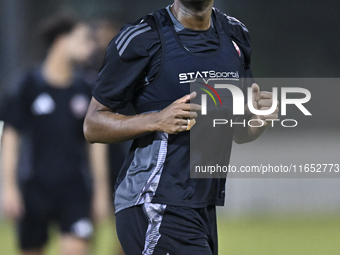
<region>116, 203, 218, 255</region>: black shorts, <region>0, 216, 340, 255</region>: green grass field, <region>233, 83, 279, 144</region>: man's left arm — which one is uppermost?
<region>233, 83, 279, 144</region>: man's left arm

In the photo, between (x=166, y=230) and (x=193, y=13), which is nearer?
(x=166, y=230)

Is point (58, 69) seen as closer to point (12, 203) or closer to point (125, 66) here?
point (12, 203)

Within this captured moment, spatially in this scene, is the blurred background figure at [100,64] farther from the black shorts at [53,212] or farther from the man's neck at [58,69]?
the black shorts at [53,212]

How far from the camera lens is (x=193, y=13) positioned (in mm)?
2004

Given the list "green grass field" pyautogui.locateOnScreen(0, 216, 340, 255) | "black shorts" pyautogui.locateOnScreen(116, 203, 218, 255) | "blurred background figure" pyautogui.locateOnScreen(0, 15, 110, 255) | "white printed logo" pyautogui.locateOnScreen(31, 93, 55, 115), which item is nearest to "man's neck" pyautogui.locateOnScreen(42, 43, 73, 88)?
"blurred background figure" pyautogui.locateOnScreen(0, 15, 110, 255)

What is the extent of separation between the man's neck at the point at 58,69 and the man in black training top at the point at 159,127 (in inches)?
63.6

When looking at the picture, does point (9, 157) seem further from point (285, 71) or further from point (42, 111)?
point (285, 71)

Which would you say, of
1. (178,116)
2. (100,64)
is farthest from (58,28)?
(178,116)

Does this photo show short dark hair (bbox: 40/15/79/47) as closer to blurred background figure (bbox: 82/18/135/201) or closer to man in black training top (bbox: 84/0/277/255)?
blurred background figure (bbox: 82/18/135/201)

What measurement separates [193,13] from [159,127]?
500 mm

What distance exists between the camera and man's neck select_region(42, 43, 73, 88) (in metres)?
3.50

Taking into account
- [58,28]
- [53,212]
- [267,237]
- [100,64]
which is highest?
[58,28]

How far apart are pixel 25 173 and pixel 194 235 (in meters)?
2.10

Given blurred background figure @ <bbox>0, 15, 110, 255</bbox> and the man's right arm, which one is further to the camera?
blurred background figure @ <bbox>0, 15, 110, 255</bbox>
